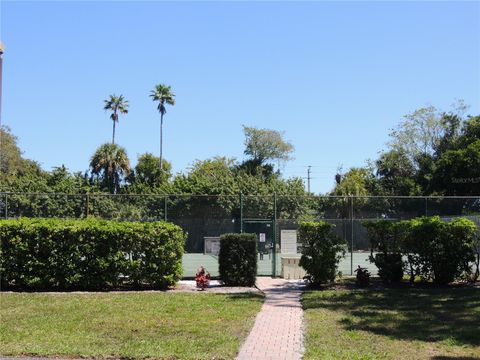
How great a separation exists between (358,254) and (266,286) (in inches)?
186

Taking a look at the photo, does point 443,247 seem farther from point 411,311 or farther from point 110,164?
point 110,164

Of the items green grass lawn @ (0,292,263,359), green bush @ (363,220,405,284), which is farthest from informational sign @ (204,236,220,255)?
green bush @ (363,220,405,284)

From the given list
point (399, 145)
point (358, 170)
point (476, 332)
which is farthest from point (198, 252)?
point (358, 170)

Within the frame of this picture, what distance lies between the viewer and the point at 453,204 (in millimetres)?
18422

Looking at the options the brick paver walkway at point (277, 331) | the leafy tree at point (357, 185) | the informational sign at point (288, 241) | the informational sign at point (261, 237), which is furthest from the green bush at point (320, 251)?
the leafy tree at point (357, 185)

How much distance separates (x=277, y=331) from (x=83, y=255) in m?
7.08

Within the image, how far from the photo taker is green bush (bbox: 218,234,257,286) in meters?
15.0

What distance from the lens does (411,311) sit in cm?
1076

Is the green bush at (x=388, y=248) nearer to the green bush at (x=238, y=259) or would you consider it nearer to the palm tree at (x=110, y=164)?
the green bush at (x=238, y=259)

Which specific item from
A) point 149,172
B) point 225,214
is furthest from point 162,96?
point 225,214

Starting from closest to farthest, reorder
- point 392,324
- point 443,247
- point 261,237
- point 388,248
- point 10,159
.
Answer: point 392,324
point 443,247
point 388,248
point 261,237
point 10,159

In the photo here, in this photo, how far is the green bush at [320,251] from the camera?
14656 millimetres

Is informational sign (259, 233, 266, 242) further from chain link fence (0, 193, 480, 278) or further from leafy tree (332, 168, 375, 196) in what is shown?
leafy tree (332, 168, 375, 196)

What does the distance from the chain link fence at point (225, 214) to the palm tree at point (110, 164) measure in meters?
35.4
